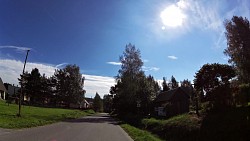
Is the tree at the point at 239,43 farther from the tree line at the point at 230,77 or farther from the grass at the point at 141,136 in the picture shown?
the grass at the point at 141,136

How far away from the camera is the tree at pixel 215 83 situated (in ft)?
78.5

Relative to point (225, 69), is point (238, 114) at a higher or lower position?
lower

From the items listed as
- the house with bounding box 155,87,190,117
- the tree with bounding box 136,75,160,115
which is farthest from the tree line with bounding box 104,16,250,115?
the tree with bounding box 136,75,160,115

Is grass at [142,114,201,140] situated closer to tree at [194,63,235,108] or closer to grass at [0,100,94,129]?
tree at [194,63,235,108]

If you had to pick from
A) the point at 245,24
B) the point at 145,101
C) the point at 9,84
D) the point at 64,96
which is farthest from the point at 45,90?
the point at 245,24

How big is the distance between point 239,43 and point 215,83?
8.07 metres

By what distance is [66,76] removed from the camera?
10244 centimetres

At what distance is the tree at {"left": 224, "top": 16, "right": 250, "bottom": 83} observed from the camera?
2903 centimetres

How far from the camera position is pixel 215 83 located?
2519 centimetres

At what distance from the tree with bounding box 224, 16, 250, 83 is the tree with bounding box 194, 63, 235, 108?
4061 mm

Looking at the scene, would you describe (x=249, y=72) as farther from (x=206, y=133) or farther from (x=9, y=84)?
(x=9, y=84)

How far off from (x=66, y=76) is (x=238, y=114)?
88170 mm

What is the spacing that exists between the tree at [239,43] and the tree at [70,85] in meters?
74.7

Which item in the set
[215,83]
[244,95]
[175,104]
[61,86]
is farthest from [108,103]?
[244,95]
